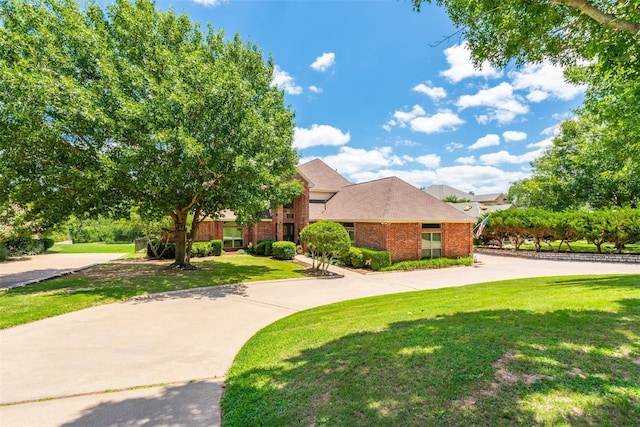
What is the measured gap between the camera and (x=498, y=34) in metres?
6.86

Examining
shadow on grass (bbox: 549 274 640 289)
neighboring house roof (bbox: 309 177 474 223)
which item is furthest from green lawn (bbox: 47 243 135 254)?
shadow on grass (bbox: 549 274 640 289)

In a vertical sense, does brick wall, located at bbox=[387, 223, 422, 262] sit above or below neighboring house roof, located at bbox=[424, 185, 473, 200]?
below

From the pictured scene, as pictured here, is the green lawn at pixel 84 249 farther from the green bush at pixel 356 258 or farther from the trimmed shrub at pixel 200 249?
the green bush at pixel 356 258

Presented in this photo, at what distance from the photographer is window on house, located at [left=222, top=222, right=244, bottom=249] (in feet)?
86.0

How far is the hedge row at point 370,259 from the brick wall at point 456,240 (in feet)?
16.3

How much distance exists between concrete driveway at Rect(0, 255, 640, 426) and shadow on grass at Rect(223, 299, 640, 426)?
2.80 feet

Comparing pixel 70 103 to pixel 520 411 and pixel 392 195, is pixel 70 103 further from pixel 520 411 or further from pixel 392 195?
pixel 392 195

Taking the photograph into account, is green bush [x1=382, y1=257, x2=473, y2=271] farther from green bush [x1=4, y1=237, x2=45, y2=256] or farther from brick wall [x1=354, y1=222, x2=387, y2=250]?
green bush [x1=4, y1=237, x2=45, y2=256]

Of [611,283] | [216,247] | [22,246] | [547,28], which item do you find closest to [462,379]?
[547,28]

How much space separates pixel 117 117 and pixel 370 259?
536 inches

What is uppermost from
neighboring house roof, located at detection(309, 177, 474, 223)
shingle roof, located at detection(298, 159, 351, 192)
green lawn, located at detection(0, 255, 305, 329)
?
shingle roof, located at detection(298, 159, 351, 192)

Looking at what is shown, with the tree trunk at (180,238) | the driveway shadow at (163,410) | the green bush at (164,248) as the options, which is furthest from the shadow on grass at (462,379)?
the green bush at (164,248)

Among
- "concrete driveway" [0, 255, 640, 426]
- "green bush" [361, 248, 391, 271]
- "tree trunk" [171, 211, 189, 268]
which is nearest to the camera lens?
"concrete driveway" [0, 255, 640, 426]

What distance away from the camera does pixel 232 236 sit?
87.4 ft
